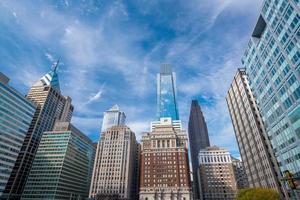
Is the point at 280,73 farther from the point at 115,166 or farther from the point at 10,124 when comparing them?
the point at 115,166

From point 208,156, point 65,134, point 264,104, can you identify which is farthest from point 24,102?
point 208,156

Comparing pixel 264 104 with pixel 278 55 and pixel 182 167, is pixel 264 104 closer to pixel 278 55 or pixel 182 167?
pixel 278 55

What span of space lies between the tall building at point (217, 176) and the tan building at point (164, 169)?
47.8 metres

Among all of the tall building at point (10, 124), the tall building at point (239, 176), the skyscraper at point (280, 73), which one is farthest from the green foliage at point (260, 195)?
the tall building at point (239, 176)

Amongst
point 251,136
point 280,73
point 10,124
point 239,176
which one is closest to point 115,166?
point 10,124

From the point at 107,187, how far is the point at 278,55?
129m

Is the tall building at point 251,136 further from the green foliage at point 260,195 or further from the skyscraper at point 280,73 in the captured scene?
the green foliage at point 260,195

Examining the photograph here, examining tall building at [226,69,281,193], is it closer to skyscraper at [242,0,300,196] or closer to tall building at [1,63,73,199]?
skyscraper at [242,0,300,196]

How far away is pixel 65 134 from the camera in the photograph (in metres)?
147

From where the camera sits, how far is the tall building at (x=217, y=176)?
16188 centimetres

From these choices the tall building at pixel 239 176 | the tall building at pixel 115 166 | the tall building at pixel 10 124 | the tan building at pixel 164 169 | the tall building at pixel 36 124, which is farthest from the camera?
the tall building at pixel 239 176

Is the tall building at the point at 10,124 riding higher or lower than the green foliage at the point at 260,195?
higher

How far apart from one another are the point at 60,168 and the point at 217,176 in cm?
12833

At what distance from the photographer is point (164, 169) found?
5015 inches
